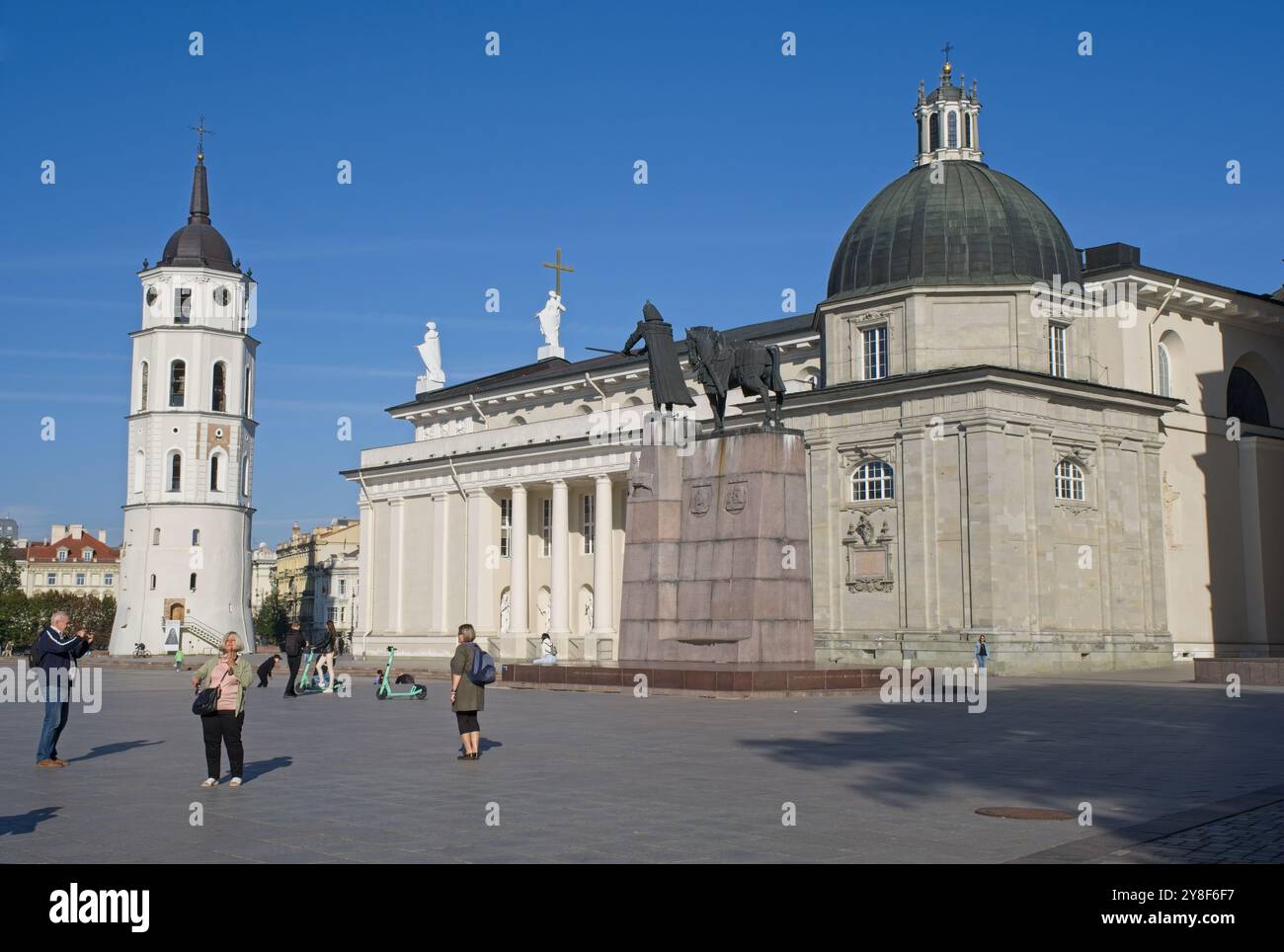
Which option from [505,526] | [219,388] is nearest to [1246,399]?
[505,526]

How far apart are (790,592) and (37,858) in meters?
20.5

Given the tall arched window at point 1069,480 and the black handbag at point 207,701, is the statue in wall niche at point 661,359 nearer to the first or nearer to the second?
the black handbag at point 207,701

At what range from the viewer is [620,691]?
31.2 metres

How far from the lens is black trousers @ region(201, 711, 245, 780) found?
14.3 m

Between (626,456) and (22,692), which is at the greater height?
(626,456)

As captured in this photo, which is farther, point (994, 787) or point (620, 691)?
point (620, 691)

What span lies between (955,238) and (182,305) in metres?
63.2

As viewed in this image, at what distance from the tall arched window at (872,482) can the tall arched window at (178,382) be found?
58.9 metres

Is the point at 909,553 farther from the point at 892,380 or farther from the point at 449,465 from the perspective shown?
the point at 449,465

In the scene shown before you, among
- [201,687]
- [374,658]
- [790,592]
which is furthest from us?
[374,658]

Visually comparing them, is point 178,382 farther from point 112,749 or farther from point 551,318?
point 112,749

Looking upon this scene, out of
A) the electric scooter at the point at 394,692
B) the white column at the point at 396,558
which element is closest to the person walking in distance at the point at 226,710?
the electric scooter at the point at 394,692

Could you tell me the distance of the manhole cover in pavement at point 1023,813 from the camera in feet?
39.0
